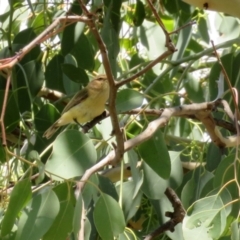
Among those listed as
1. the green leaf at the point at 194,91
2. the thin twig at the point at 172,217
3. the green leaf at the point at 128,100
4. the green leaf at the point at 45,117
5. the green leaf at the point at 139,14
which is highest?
the green leaf at the point at 139,14

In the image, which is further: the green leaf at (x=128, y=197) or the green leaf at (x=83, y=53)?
the green leaf at (x=83, y=53)

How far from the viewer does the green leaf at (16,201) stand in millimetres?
777

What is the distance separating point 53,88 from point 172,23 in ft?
1.45

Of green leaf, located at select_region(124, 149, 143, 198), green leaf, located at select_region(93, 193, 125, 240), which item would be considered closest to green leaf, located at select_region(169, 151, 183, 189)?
green leaf, located at select_region(124, 149, 143, 198)

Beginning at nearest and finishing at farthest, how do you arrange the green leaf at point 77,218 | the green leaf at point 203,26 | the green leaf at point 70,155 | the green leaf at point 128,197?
the green leaf at point 77,218 → the green leaf at point 70,155 → the green leaf at point 128,197 → the green leaf at point 203,26

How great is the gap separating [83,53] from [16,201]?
56 cm

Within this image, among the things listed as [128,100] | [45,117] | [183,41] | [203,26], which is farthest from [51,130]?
[203,26]

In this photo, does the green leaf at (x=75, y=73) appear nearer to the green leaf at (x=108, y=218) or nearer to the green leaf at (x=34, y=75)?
the green leaf at (x=34, y=75)

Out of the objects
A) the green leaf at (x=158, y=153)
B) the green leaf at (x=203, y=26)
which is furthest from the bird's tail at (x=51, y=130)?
the green leaf at (x=203, y=26)

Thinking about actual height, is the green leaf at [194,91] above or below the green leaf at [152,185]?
above

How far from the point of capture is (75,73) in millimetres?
1199

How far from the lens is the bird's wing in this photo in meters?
1.25

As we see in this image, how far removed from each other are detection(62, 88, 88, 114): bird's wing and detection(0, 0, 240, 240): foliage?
0.10 feet

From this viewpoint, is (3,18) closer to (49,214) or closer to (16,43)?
(16,43)
